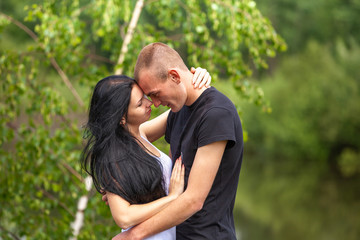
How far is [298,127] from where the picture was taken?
30719 millimetres

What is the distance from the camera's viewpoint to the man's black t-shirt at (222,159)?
2.69m

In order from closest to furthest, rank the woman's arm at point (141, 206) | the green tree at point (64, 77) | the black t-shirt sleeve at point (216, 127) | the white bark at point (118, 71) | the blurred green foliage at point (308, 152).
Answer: the black t-shirt sleeve at point (216, 127), the woman's arm at point (141, 206), the green tree at point (64, 77), the white bark at point (118, 71), the blurred green foliage at point (308, 152)

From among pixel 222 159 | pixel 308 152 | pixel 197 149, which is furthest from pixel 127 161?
pixel 308 152

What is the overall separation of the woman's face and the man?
0.18 ft

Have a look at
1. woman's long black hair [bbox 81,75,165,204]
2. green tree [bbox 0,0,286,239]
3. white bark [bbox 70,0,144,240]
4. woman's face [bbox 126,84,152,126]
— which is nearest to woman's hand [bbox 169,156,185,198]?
woman's long black hair [bbox 81,75,165,204]

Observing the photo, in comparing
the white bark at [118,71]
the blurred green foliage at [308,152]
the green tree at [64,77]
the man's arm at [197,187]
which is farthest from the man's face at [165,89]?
the blurred green foliage at [308,152]

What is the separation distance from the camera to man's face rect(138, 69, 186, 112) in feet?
9.23

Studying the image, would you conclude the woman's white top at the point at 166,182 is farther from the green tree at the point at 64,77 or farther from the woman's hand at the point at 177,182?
the green tree at the point at 64,77

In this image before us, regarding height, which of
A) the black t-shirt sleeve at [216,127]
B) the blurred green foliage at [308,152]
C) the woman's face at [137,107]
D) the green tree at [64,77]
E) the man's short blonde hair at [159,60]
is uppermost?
the man's short blonde hair at [159,60]

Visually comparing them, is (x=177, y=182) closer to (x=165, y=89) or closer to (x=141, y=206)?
(x=141, y=206)

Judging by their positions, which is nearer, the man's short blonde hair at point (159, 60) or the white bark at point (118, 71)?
the man's short blonde hair at point (159, 60)

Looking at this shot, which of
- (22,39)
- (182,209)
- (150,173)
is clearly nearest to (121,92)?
(150,173)

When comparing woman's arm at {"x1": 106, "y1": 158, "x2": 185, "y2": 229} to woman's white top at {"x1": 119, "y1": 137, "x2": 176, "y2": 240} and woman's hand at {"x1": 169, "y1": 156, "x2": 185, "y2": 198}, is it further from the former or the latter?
woman's white top at {"x1": 119, "y1": 137, "x2": 176, "y2": 240}

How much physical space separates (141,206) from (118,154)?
0.29 meters
